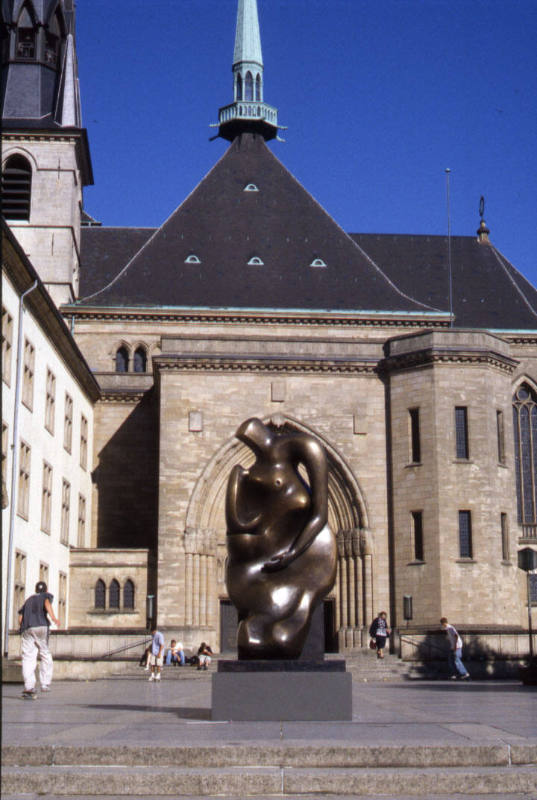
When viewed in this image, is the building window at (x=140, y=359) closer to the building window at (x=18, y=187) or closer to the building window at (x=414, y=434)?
the building window at (x=18, y=187)

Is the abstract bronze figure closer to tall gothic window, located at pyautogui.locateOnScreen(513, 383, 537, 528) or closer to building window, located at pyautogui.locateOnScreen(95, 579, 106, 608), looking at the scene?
building window, located at pyautogui.locateOnScreen(95, 579, 106, 608)

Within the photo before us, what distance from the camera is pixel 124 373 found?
46.4 meters

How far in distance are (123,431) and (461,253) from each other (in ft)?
65.7

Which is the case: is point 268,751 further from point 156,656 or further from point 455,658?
point 455,658

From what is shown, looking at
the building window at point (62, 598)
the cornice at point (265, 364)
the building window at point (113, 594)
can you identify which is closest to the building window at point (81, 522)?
the building window at point (62, 598)

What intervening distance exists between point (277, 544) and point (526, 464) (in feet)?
112

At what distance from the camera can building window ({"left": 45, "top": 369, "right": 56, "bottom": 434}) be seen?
3797 centimetres

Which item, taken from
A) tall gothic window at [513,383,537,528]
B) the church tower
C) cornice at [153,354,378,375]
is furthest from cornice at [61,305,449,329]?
cornice at [153,354,378,375]

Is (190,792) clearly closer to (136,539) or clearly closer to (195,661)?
(195,661)

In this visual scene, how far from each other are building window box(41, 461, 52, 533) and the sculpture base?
972 inches

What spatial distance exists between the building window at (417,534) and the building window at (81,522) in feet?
41.4

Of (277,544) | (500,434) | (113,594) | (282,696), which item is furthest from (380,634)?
(282,696)

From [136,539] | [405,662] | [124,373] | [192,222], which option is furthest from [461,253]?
[405,662]

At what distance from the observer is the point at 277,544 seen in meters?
14.3
